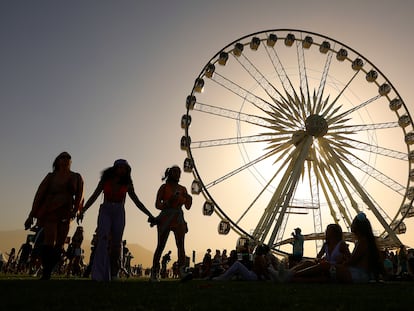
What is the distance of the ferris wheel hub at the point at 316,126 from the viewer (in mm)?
21078

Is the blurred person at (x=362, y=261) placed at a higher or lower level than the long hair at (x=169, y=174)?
lower

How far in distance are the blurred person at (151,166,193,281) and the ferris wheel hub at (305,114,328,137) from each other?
45.2ft

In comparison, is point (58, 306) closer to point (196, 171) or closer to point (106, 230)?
point (106, 230)

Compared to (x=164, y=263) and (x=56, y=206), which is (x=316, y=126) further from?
(x=56, y=206)

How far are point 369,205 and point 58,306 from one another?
64.7 ft

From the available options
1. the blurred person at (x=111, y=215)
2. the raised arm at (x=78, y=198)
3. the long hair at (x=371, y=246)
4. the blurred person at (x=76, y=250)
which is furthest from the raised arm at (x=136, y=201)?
the blurred person at (x=76, y=250)

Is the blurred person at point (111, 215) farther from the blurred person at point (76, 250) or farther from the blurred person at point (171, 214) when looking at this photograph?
the blurred person at point (76, 250)

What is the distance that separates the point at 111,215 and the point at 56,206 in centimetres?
86

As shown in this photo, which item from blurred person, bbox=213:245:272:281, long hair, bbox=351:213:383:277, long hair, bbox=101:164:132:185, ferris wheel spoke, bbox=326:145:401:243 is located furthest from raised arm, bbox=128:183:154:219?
ferris wheel spoke, bbox=326:145:401:243

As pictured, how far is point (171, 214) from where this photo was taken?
8062mm

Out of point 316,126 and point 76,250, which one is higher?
point 316,126

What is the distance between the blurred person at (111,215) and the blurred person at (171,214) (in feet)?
3.31

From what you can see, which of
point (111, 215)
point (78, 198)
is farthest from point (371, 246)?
point (78, 198)

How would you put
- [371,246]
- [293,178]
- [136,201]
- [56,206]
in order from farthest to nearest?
[293,178], [136,201], [56,206], [371,246]
